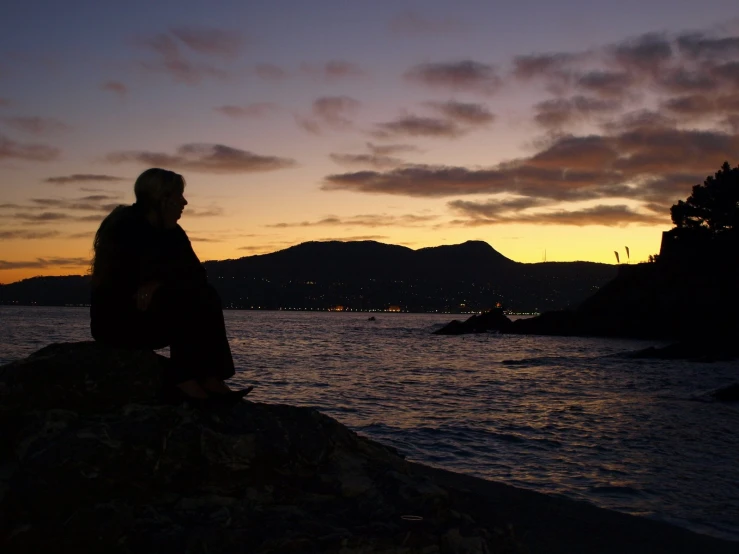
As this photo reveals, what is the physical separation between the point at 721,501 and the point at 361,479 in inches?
230

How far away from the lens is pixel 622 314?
230 ft

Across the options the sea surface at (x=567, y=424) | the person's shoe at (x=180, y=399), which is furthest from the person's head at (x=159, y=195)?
the sea surface at (x=567, y=424)

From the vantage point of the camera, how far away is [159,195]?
4.75m

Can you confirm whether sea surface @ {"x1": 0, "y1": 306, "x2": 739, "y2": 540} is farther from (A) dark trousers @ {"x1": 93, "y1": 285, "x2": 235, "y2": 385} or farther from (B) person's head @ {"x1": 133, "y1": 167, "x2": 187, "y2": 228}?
(B) person's head @ {"x1": 133, "y1": 167, "x2": 187, "y2": 228}

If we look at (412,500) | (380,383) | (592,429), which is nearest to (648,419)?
(592,429)

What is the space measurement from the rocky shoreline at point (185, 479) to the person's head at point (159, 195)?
3.54ft

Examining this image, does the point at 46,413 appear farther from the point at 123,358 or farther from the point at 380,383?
the point at 380,383

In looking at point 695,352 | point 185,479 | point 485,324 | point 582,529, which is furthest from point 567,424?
point 485,324

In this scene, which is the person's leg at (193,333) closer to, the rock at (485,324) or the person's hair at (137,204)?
the person's hair at (137,204)

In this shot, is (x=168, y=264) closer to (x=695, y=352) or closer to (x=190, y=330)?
(x=190, y=330)

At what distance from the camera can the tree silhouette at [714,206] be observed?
62156 mm

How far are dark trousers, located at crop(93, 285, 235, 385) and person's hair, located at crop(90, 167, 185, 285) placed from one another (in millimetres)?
440

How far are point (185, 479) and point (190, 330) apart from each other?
0.97 m

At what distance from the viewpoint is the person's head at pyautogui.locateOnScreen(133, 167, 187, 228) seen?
4742mm
